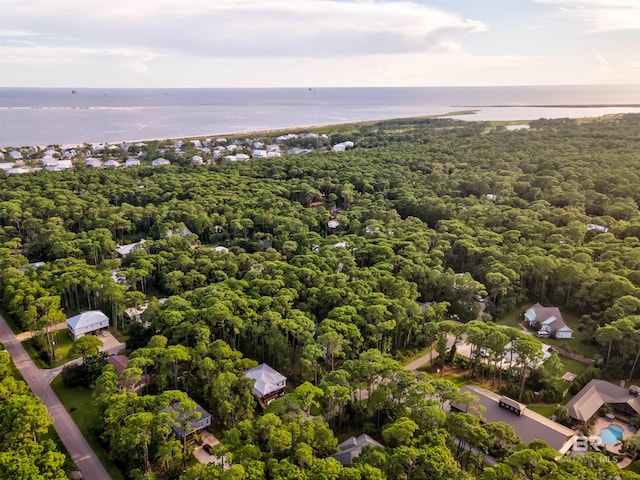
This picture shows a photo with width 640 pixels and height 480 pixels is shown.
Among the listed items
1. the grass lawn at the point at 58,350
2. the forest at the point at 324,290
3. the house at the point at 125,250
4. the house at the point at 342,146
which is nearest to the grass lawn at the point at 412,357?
the forest at the point at 324,290

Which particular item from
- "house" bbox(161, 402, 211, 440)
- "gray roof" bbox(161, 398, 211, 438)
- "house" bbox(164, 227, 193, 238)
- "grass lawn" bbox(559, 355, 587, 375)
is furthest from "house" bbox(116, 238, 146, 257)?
"grass lawn" bbox(559, 355, 587, 375)

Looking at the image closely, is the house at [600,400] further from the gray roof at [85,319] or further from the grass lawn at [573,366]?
the gray roof at [85,319]

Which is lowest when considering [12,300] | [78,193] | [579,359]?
[579,359]

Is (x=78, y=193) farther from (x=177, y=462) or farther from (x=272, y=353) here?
(x=177, y=462)

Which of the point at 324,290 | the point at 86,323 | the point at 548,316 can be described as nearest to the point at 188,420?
the point at 324,290

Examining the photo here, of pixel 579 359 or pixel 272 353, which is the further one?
pixel 579 359

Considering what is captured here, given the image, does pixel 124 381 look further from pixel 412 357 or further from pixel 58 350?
pixel 412 357

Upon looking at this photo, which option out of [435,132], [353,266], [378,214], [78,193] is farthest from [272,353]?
[435,132]
